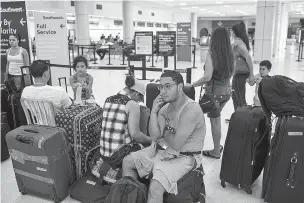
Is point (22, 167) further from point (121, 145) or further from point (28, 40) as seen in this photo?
point (28, 40)

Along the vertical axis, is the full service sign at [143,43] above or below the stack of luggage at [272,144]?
above

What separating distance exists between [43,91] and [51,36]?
492 cm

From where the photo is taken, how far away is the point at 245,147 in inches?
96.3

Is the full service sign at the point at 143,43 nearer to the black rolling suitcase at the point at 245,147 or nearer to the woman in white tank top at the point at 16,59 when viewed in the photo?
the woman in white tank top at the point at 16,59

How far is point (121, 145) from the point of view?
2.43 metres

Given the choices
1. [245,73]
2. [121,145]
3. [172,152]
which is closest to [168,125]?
[172,152]

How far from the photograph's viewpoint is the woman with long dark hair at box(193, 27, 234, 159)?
2.99m

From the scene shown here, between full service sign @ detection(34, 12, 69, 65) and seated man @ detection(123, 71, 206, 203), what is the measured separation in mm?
5601

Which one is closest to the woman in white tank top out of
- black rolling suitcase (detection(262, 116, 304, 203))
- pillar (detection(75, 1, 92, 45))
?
black rolling suitcase (detection(262, 116, 304, 203))

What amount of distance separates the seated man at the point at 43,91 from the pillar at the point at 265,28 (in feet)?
38.6

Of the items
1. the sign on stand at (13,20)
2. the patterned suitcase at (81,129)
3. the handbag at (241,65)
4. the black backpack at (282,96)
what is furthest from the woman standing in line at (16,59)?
the black backpack at (282,96)

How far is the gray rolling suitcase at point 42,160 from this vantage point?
7.56ft

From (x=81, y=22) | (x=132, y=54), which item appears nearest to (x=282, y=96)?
(x=132, y=54)

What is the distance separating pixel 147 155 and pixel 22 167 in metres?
1.09
